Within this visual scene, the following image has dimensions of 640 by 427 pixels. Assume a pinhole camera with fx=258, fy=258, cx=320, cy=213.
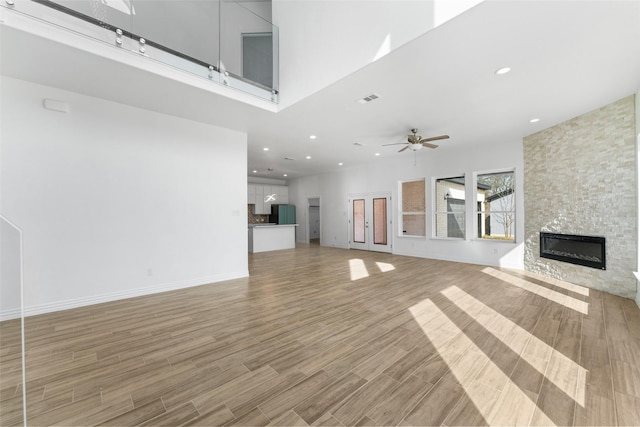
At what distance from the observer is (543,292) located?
13.7 ft

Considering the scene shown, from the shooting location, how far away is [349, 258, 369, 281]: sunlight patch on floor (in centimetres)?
530

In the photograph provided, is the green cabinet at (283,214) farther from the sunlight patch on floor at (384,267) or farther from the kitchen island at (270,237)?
the sunlight patch on floor at (384,267)

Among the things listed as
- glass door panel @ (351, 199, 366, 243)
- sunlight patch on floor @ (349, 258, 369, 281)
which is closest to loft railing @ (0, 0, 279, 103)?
sunlight patch on floor @ (349, 258, 369, 281)

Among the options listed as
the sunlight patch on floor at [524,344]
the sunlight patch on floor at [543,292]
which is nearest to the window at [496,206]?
the sunlight patch on floor at [543,292]

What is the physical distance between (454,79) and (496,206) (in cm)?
439

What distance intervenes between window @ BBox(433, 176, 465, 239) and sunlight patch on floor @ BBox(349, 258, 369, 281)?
245cm

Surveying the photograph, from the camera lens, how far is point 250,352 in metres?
2.39

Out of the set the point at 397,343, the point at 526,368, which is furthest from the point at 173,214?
the point at 526,368

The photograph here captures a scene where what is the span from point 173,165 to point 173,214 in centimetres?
85

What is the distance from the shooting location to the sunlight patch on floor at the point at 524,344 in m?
1.92

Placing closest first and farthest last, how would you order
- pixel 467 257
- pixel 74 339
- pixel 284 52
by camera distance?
pixel 74 339 < pixel 284 52 < pixel 467 257

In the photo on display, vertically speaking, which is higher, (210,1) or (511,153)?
(210,1)

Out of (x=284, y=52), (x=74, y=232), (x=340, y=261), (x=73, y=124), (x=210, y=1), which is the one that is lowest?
(x=340, y=261)

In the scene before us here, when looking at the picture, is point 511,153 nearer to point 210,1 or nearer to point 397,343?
point 397,343
